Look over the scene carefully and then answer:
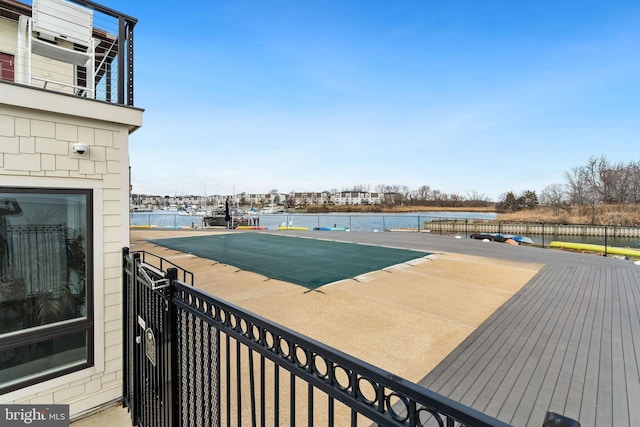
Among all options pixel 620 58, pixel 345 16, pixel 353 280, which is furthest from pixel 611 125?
pixel 353 280

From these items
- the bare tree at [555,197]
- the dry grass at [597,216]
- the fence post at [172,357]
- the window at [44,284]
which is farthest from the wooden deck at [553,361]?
the bare tree at [555,197]

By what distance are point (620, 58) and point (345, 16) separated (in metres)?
10.8

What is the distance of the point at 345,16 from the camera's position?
35.9 ft

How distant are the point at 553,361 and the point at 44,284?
4.73 metres

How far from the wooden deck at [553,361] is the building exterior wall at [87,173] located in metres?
2.89

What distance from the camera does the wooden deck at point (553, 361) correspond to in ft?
6.89

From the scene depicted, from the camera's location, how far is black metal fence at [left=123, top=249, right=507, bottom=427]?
0.76 metres

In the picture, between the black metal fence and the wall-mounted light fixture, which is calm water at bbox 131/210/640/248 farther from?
the wall-mounted light fixture

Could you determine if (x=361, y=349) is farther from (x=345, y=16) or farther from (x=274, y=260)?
(x=345, y=16)

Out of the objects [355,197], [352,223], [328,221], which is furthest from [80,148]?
[355,197]

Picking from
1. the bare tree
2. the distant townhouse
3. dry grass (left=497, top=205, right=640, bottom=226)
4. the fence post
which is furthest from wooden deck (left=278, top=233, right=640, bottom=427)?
the distant townhouse

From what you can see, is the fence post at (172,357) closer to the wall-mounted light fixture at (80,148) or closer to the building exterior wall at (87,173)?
the building exterior wall at (87,173)

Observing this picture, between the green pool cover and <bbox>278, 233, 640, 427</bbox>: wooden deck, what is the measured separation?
2922mm

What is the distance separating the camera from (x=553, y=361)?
2748 mm
